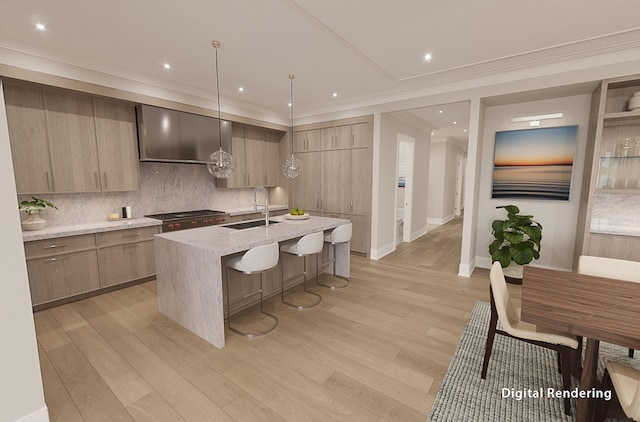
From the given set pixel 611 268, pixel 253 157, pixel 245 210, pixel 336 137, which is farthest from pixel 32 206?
pixel 611 268

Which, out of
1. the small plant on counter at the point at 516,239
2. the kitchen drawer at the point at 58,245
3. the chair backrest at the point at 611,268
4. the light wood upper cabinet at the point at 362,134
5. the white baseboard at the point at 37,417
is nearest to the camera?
the white baseboard at the point at 37,417

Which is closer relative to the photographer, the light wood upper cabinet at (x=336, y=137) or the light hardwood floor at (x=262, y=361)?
the light hardwood floor at (x=262, y=361)

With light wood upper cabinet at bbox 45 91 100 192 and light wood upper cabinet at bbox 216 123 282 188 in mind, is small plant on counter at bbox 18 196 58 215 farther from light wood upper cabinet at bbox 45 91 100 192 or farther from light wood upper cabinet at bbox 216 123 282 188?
light wood upper cabinet at bbox 216 123 282 188

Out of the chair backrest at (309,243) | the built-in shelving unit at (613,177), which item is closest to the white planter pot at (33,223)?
the chair backrest at (309,243)

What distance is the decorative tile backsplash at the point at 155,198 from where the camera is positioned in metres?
3.73

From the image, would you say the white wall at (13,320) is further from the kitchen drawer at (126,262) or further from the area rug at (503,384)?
the area rug at (503,384)

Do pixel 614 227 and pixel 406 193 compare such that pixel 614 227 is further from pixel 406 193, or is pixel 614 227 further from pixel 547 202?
pixel 406 193

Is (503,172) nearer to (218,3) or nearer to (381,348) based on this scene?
(381,348)

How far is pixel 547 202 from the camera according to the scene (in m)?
4.18

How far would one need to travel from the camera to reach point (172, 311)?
2.95 metres

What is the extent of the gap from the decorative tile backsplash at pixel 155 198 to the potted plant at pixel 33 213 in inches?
13.3

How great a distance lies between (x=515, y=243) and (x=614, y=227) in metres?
1.08

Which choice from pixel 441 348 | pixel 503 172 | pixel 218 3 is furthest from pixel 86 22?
pixel 503 172

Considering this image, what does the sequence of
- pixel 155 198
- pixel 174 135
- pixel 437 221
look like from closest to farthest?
1. pixel 174 135
2. pixel 155 198
3. pixel 437 221
